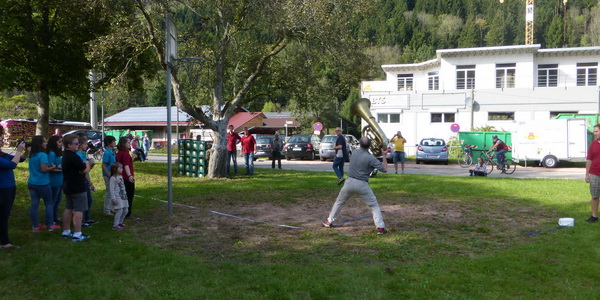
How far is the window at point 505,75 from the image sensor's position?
37438mm

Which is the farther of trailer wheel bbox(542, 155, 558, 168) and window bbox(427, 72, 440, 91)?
window bbox(427, 72, 440, 91)

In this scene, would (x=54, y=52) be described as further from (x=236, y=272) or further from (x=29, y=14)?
(x=236, y=272)

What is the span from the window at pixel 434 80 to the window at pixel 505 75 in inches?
197

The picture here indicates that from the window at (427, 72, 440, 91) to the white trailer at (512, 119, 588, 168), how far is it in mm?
16677

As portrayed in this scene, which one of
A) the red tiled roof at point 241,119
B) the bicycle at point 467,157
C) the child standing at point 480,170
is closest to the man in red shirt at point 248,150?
the child standing at point 480,170

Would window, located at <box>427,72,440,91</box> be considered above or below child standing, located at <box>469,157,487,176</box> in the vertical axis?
above

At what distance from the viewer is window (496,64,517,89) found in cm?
3744

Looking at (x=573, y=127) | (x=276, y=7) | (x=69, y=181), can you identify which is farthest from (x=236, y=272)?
(x=573, y=127)

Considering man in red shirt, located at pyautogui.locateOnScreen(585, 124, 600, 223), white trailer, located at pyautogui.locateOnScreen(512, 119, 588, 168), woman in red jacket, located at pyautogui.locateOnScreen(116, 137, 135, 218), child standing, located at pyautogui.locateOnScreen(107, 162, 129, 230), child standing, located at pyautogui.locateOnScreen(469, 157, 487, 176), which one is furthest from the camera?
white trailer, located at pyautogui.locateOnScreen(512, 119, 588, 168)

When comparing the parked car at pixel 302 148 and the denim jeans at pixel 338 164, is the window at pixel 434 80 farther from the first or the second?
the denim jeans at pixel 338 164

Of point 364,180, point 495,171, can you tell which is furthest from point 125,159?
point 495,171

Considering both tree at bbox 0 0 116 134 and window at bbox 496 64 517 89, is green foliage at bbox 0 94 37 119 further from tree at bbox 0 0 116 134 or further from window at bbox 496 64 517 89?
window at bbox 496 64 517 89

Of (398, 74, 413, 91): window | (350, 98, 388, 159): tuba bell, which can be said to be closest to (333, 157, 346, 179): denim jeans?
(350, 98, 388, 159): tuba bell

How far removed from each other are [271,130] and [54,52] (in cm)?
3443
